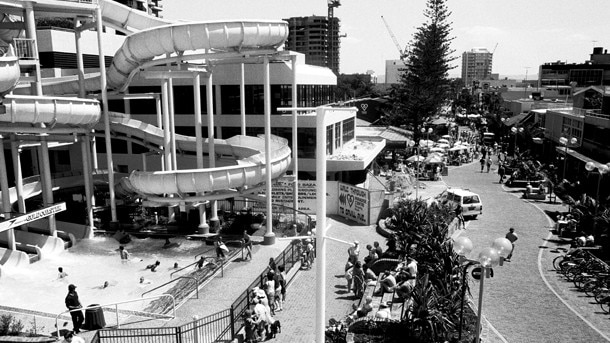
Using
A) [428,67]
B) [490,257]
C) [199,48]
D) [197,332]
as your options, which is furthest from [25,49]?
[428,67]

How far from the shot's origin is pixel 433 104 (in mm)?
61531

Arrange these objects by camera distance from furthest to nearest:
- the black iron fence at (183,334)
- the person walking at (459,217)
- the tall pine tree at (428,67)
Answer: the tall pine tree at (428,67)
the person walking at (459,217)
the black iron fence at (183,334)

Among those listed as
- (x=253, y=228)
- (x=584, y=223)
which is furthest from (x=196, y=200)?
(x=584, y=223)

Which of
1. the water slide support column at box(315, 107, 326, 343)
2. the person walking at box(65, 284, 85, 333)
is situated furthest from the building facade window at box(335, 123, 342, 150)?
the water slide support column at box(315, 107, 326, 343)

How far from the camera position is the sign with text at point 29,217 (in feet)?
65.3

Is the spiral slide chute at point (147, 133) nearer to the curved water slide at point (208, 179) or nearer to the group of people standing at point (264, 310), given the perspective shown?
the curved water slide at point (208, 179)

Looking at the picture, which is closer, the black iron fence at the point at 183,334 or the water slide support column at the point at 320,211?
the water slide support column at the point at 320,211

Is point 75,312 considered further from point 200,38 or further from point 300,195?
point 300,195

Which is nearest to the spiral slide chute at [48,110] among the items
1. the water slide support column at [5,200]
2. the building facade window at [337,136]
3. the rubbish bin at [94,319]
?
the water slide support column at [5,200]

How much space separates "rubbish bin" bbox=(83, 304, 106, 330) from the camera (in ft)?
47.7

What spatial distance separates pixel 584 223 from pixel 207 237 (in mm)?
17755

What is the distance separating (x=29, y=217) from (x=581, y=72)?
4130 inches

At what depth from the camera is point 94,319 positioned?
14.6 metres

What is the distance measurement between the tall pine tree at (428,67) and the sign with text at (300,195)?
116 feet
